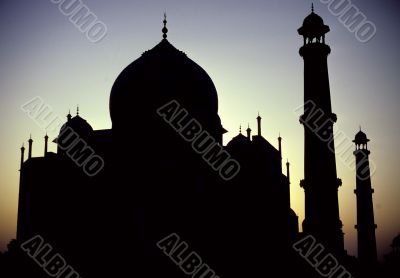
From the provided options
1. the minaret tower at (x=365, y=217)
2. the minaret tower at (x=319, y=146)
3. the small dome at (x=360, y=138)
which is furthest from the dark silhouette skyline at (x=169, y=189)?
the small dome at (x=360, y=138)

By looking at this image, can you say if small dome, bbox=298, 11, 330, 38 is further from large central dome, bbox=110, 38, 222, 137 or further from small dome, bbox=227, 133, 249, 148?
small dome, bbox=227, 133, 249, 148

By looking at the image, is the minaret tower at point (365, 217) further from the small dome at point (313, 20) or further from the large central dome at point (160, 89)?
the small dome at point (313, 20)

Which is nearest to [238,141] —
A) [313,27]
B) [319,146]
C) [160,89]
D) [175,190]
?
[175,190]

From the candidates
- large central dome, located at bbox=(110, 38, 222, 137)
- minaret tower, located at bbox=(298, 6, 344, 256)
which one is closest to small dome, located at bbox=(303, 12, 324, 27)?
minaret tower, located at bbox=(298, 6, 344, 256)

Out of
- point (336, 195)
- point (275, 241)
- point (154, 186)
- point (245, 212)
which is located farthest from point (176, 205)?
point (336, 195)

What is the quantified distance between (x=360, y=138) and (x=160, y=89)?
13.0 meters

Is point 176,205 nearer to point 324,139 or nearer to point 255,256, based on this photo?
point 255,256

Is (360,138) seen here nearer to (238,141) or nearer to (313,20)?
(238,141)

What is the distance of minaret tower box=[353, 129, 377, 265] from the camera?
2670 cm

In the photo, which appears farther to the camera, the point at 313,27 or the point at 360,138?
the point at 360,138

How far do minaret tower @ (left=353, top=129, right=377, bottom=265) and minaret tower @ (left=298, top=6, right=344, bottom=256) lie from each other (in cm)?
872

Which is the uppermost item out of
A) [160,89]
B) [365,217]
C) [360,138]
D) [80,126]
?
[360,138]

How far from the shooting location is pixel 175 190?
22797mm

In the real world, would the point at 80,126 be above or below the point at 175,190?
below
